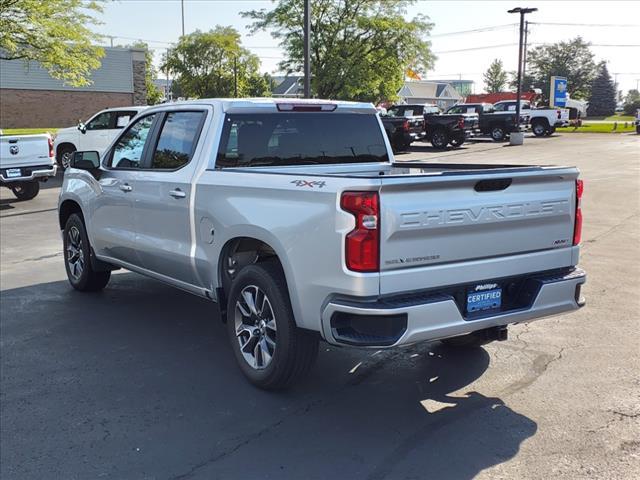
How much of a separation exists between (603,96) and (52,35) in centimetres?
9152

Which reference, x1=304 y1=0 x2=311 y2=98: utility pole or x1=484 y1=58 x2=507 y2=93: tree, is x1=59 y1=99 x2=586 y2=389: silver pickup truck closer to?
x1=304 y1=0 x2=311 y2=98: utility pole

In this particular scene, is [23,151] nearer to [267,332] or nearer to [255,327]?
[255,327]

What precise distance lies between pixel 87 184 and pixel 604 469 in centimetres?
538

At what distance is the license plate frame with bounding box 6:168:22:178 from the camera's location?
47.3ft

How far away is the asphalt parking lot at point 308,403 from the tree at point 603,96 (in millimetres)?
101806

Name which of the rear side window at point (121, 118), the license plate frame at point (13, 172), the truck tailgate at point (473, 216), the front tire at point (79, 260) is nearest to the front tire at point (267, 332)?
the truck tailgate at point (473, 216)

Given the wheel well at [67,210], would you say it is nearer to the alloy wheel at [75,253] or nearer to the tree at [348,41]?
the alloy wheel at [75,253]

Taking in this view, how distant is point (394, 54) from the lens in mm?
36156

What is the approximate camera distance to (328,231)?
12.8 feet

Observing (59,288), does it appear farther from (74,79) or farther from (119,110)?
(74,79)

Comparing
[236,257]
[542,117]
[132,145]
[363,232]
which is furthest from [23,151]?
[542,117]

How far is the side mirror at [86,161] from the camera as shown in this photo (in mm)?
6559

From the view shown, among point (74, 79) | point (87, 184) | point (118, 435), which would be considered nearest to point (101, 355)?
point (118, 435)

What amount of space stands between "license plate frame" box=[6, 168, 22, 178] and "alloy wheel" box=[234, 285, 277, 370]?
1145cm
